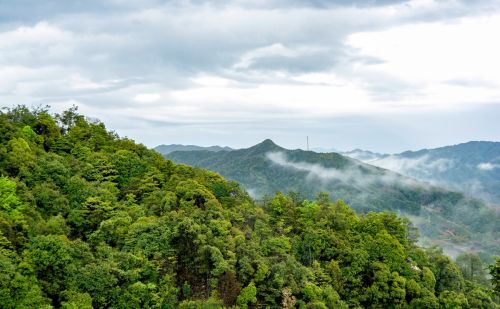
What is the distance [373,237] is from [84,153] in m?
30.7

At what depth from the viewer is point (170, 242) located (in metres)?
32.2

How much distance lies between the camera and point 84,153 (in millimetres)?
46750

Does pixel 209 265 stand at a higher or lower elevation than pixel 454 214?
higher

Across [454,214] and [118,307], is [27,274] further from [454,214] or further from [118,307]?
[454,214]

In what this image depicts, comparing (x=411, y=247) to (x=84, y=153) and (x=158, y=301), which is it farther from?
(x=84, y=153)

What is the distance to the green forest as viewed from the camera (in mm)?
26984

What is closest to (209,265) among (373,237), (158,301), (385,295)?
(158,301)

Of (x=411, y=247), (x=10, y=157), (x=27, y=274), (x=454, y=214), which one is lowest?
(x=454, y=214)

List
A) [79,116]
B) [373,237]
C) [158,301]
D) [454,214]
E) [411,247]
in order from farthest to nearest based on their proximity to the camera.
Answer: [454,214]
[79,116]
[411,247]
[373,237]
[158,301]

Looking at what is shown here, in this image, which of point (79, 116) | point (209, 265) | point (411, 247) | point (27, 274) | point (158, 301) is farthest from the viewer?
point (79, 116)

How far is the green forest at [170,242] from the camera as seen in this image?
2698cm

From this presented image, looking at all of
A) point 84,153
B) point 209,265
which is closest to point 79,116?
point 84,153

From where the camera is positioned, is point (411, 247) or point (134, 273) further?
point (411, 247)

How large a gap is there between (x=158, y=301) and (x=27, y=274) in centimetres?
770
